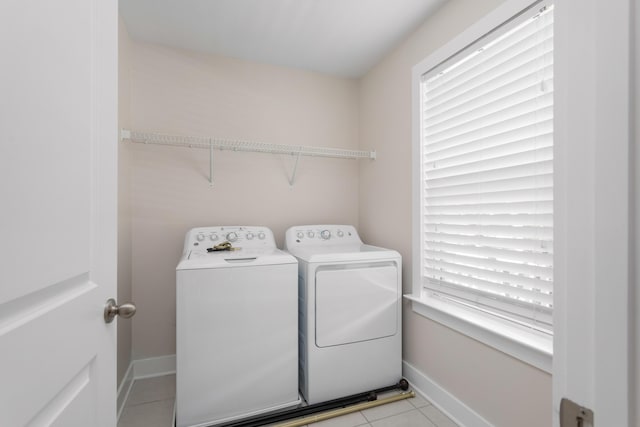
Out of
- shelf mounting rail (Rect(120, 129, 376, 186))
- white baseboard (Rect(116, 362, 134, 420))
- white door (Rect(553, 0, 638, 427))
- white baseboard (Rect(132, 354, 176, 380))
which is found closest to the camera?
white door (Rect(553, 0, 638, 427))

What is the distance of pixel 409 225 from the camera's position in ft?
6.82

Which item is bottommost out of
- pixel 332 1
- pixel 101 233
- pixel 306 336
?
pixel 306 336

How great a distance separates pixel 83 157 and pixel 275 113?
200 centimetres

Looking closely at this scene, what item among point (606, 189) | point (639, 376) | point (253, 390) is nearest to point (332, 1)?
point (606, 189)

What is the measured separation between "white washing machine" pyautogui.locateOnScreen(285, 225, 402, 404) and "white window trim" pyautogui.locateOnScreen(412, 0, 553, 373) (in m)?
0.20

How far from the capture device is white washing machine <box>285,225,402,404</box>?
1823 mm

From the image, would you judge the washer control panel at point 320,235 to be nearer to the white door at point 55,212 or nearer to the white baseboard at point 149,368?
the white baseboard at point 149,368

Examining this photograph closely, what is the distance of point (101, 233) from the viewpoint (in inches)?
29.5

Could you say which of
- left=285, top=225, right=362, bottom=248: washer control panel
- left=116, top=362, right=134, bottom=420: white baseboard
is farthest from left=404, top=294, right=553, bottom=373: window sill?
left=116, top=362, right=134, bottom=420: white baseboard

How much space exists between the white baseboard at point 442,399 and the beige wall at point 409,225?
0.10 feet

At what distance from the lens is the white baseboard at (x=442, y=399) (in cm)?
159

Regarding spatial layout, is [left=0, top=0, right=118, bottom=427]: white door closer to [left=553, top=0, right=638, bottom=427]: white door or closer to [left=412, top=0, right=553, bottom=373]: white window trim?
[left=553, top=0, right=638, bottom=427]: white door

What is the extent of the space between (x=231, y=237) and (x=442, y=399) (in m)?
1.72

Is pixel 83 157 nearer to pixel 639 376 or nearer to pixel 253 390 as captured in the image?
pixel 639 376
